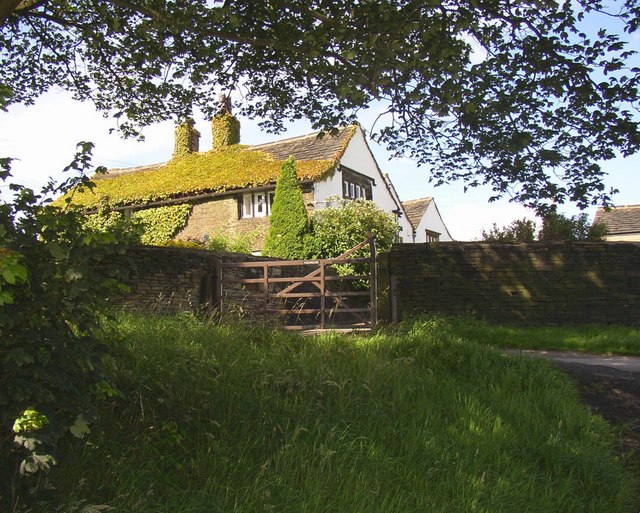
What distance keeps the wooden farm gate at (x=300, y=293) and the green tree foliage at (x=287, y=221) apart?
10.7 ft

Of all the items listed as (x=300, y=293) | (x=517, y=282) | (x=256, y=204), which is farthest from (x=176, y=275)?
(x=256, y=204)

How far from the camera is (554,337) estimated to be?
12328 mm

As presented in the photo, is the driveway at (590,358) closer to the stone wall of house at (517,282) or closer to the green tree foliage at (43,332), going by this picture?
the stone wall of house at (517,282)

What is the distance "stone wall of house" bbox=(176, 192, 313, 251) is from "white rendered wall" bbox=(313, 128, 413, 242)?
0.92 m

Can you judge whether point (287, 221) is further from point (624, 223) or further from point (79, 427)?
point (624, 223)

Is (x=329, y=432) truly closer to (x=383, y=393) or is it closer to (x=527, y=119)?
(x=383, y=393)

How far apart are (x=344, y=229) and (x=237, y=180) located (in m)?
5.96

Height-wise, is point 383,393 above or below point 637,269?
below

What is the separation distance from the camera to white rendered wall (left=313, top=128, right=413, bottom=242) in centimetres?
2430

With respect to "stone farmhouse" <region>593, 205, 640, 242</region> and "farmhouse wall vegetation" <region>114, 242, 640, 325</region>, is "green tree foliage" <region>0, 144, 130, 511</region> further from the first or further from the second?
"stone farmhouse" <region>593, 205, 640, 242</region>

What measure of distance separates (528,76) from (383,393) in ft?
13.1

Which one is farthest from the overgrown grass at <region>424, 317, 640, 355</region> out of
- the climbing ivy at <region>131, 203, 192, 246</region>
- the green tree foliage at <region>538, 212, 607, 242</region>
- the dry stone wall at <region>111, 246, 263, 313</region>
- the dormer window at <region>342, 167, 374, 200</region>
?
the climbing ivy at <region>131, 203, 192, 246</region>

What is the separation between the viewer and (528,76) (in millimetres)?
6797

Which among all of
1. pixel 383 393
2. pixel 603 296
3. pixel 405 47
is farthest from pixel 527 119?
pixel 603 296
